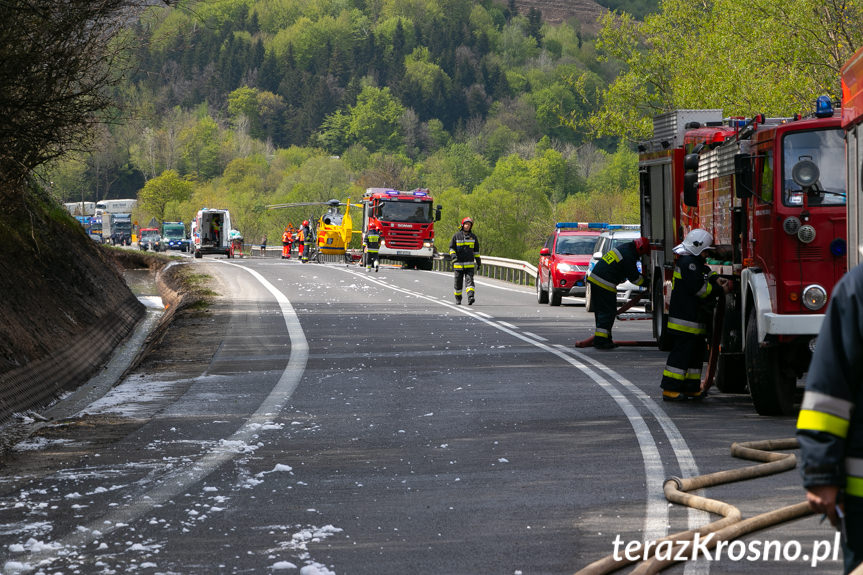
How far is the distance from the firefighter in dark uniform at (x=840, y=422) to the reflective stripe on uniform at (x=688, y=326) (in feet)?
28.9

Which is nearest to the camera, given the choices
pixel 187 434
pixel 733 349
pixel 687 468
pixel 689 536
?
pixel 689 536

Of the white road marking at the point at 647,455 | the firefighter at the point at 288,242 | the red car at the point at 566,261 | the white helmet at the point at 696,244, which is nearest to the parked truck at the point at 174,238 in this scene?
the firefighter at the point at 288,242

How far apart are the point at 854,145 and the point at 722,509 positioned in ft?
10.6

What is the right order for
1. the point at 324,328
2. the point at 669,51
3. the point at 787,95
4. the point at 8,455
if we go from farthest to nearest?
1. the point at 669,51
2. the point at 787,95
3. the point at 324,328
4. the point at 8,455

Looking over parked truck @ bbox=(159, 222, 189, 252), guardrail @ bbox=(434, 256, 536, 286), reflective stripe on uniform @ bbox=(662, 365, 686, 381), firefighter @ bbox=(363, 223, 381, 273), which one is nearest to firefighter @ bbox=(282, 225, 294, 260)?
guardrail @ bbox=(434, 256, 536, 286)

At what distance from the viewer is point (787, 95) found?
35375mm

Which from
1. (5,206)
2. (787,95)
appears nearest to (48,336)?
(5,206)

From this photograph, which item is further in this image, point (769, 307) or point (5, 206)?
point (5, 206)

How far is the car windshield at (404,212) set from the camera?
2212 inches

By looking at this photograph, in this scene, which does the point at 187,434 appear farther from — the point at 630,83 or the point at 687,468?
the point at 630,83

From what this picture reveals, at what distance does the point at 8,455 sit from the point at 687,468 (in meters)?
5.08

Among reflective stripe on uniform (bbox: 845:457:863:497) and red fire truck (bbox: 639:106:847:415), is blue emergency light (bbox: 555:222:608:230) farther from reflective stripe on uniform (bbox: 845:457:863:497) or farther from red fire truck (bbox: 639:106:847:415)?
reflective stripe on uniform (bbox: 845:457:863:497)

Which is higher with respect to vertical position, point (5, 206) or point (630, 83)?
point (630, 83)

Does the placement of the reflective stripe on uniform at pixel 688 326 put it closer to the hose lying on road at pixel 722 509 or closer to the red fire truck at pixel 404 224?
the hose lying on road at pixel 722 509
